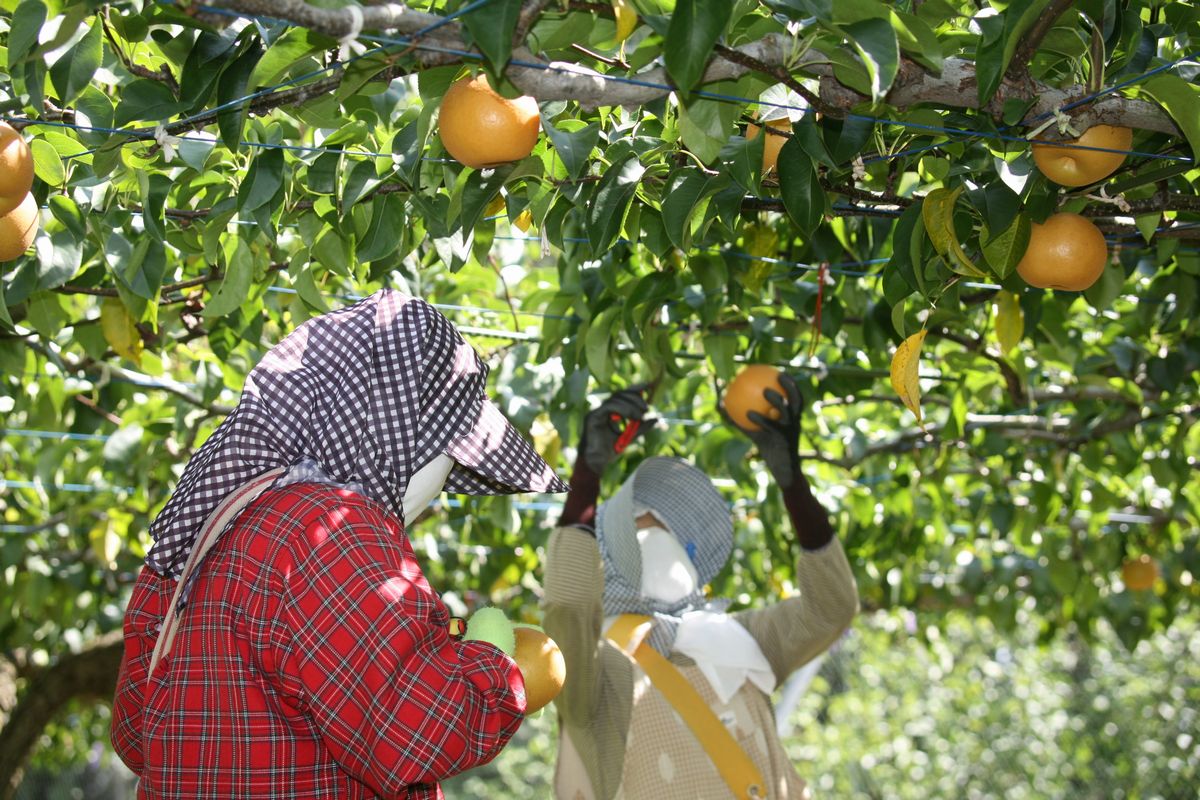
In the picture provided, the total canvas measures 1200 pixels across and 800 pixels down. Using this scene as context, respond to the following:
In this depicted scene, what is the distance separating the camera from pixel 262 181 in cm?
183

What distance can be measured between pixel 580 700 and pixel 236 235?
102 cm

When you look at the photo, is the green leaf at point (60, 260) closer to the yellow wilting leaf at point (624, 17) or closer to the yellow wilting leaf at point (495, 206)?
the yellow wilting leaf at point (495, 206)

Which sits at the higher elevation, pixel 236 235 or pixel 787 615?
pixel 236 235

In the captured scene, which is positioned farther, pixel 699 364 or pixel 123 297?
pixel 699 364

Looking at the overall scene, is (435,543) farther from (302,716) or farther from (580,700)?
(302,716)

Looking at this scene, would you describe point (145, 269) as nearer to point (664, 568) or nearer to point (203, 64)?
point (203, 64)

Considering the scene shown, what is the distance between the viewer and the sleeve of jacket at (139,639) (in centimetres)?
167

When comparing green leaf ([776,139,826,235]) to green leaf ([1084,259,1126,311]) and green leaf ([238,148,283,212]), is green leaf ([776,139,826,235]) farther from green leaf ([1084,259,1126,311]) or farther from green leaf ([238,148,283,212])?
green leaf ([1084,259,1126,311])

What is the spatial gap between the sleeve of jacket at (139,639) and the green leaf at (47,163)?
57 cm

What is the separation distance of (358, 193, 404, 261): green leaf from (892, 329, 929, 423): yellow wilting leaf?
2.50 feet

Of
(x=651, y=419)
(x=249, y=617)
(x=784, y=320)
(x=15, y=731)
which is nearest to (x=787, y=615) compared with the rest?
(x=651, y=419)

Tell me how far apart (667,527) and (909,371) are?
938mm

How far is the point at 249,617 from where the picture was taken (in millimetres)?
1429

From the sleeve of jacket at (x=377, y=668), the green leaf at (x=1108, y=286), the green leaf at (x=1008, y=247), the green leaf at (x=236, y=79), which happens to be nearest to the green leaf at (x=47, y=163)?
the green leaf at (x=236, y=79)
